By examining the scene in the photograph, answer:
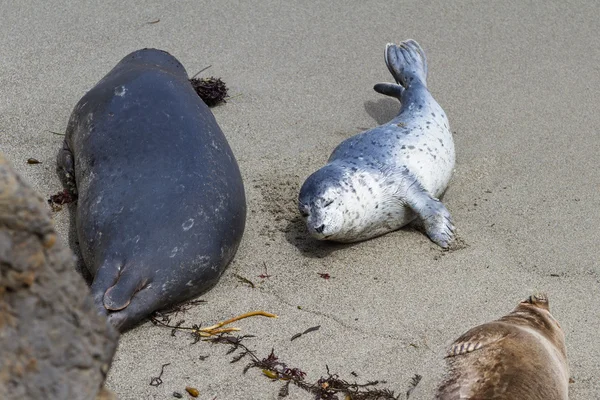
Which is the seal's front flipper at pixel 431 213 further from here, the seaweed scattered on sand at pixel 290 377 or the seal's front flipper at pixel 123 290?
the seal's front flipper at pixel 123 290

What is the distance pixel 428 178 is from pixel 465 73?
56.8 inches

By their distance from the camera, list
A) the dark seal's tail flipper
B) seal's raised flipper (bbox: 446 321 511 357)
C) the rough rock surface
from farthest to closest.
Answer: the dark seal's tail flipper → seal's raised flipper (bbox: 446 321 511 357) → the rough rock surface

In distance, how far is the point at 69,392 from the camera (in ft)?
5.29

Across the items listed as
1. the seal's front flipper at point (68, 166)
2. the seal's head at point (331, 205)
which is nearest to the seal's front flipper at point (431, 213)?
the seal's head at point (331, 205)

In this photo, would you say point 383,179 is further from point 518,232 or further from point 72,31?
point 72,31

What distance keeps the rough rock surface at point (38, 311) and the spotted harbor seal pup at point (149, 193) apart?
1.71m

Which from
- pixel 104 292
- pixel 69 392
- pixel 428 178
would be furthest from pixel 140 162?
pixel 69 392

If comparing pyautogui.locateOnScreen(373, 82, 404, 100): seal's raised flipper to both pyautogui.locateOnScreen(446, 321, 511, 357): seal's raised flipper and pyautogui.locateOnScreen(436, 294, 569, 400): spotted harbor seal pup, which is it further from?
pyautogui.locateOnScreen(446, 321, 511, 357): seal's raised flipper

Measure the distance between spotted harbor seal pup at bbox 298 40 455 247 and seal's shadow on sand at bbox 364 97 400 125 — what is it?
353mm

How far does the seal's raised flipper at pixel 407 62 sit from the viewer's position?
17.0 feet

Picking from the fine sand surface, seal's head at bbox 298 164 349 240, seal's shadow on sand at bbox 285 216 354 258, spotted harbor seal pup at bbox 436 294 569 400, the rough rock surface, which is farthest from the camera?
seal's shadow on sand at bbox 285 216 354 258

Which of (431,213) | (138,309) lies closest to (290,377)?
(138,309)

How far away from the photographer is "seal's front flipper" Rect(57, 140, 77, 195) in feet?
13.8

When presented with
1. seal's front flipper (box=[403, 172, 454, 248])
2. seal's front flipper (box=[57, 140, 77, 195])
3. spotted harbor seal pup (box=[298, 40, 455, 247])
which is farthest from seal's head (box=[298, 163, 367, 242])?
seal's front flipper (box=[57, 140, 77, 195])
